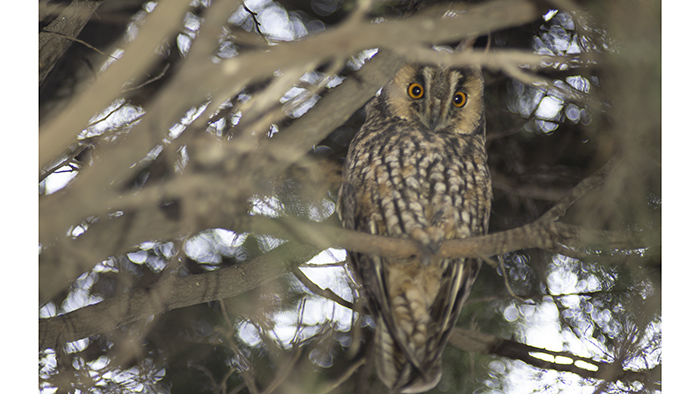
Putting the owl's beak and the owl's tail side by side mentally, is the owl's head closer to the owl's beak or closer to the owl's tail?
the owl's beak

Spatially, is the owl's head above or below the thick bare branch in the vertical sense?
above

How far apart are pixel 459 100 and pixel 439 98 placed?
0.28ft

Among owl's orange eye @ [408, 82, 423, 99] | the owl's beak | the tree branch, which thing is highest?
owl's orange eye @ [408, 82, 423, 99]

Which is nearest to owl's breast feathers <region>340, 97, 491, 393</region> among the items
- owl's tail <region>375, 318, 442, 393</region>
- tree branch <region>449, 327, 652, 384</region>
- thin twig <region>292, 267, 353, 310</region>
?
owl's tail <region>375, 318, 442, 393</region>

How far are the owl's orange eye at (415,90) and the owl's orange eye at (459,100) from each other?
12 cm

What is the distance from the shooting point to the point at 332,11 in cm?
200

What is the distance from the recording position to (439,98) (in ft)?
6.44

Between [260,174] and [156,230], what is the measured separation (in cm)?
29

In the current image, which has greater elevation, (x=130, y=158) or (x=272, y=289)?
(x=130, y=158)

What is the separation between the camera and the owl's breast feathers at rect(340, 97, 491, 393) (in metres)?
1.83

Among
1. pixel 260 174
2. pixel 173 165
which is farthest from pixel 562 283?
pixel 173 165

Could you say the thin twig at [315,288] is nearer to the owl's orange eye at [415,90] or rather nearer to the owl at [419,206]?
the owl at [419,206]

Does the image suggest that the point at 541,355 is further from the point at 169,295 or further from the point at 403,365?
the point at 169,295
